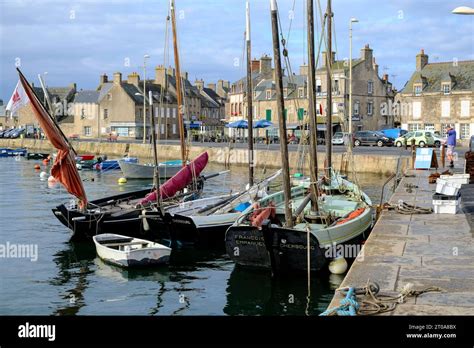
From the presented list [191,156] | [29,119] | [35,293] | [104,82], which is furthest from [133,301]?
[29,119]

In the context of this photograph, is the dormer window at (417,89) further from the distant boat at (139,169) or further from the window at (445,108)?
the distant boat at (139,169)

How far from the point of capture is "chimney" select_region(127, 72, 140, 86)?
88312 mm

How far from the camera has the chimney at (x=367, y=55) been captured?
226 feet

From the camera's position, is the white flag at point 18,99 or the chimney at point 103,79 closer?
the white flag at point 18,99

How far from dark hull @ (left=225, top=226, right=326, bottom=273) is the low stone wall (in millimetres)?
10559

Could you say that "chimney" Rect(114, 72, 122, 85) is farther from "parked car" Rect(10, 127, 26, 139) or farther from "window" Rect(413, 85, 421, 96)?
"window" Rect(413, 85, 421, 96)

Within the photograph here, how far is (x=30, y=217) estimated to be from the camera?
26125mm

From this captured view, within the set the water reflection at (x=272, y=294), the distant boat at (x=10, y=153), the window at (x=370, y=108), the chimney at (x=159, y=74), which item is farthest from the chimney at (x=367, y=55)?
the water reflection at (x=272, y=294)

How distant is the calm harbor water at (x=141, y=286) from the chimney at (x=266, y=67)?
59.8m

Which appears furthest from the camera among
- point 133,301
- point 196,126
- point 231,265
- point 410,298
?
point 196,126

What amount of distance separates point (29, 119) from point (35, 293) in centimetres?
9828

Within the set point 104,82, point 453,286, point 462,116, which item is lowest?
point 453,286

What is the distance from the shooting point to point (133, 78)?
292 ft
